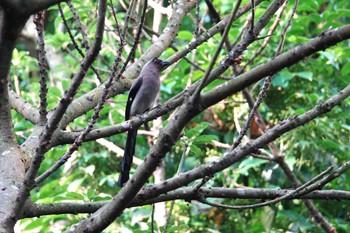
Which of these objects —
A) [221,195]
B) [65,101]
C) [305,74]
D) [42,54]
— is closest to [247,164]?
[305,74]

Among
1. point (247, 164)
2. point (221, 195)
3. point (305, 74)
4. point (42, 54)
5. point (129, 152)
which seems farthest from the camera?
point (247, 164)

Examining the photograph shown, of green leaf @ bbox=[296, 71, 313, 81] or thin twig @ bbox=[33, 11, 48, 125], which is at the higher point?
green leaf @ bbox=[296, 71, 313, 81]

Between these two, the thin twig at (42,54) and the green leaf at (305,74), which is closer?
the thin twig at (42,54)

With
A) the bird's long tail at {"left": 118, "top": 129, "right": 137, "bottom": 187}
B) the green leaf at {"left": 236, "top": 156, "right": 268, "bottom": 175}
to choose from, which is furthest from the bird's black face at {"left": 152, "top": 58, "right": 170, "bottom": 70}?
the green leaf at {"left": 236, "top": 156, "right": 268, "bottom": 175}

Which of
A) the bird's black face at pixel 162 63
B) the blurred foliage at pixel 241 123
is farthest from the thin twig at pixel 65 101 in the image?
the blurred foliage at pixel 241 123

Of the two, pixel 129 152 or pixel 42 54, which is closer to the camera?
pixel 42 54

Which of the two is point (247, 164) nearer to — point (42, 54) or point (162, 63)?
point (162, 63)

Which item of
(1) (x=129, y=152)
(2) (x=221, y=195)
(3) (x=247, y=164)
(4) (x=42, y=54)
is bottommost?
(2) (x=221, y=195)

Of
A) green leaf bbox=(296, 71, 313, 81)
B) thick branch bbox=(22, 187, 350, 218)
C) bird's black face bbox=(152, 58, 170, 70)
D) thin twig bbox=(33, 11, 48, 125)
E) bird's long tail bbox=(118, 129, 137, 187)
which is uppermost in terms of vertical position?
green leaf bbox=(296, 71, 313, 81)

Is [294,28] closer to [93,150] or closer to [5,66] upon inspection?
[93,150]

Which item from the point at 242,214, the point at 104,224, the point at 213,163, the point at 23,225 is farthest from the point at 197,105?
the point at 242,214

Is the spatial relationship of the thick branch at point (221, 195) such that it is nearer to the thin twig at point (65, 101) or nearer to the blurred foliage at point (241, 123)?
the thin twig at point (65, 101)

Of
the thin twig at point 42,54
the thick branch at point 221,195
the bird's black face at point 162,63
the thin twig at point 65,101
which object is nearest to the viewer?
the thin twig at point 65,101

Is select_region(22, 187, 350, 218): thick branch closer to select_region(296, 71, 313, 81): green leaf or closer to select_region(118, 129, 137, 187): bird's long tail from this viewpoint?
select_region(118, 129, 137, 187): bird's long tail
